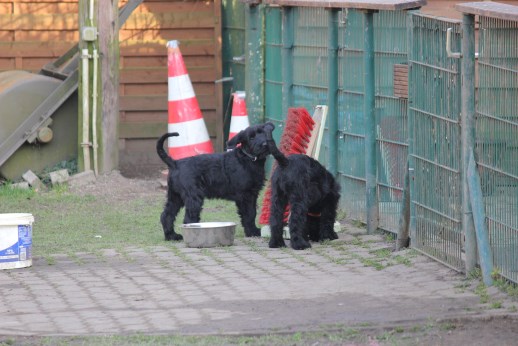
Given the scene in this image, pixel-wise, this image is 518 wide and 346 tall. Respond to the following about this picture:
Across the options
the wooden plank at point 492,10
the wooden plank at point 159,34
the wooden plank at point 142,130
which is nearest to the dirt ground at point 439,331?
the wooden plank at point 492,10

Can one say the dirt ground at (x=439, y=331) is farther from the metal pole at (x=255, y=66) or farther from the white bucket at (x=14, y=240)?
the metal pole at (x=255, y=66)

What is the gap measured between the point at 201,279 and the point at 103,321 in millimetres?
1361

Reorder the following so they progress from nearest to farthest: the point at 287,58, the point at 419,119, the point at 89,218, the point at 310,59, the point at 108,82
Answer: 1. the point at 419,119
2. the point at 89,218
3. the point at 310,59
4. the point at 287,58
5. the point at 108,82

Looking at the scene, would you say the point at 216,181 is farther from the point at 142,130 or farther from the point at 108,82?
the point at 142,130

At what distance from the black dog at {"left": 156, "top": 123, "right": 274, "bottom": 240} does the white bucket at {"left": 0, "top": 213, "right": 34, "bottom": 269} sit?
1.63 metres

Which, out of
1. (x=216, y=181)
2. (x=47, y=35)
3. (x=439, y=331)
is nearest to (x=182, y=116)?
(x=47, y=35)

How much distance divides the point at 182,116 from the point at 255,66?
1125mm

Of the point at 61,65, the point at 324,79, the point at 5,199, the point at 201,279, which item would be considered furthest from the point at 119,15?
the point at 201,279

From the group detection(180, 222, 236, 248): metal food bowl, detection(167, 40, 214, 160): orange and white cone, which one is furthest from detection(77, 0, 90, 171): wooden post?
detection(180, 222, 236, 248): metal food bowl

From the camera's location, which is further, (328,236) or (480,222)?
(328,236)

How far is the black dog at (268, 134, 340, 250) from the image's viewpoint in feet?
29.3

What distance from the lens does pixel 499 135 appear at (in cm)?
707

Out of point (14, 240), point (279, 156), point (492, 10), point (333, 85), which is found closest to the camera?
point (492, 10)

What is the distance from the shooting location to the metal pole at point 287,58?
12336 mm
